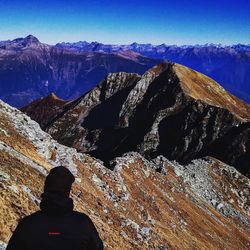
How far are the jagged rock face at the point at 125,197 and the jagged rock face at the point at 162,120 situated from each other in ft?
138

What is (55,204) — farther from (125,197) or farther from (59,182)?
(125,197)

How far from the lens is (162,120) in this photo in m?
138

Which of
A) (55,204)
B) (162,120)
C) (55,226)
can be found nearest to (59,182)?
(55,204)

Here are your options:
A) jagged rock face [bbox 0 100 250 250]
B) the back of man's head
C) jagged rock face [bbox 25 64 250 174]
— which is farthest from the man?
jagged rock face [bbox 25 64 250 174]

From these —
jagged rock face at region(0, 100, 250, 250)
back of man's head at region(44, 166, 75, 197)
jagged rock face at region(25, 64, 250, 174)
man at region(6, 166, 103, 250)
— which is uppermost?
back of man's head at region(44, 166, 75, 197)

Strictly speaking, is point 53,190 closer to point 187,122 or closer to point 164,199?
point 164,199

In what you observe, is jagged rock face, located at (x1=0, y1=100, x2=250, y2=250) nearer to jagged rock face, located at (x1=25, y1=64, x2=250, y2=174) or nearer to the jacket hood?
the jacket hood

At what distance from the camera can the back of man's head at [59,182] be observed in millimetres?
7441

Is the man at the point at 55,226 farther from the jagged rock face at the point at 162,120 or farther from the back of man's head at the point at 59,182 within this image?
the jagged rock face at the point at 162,120

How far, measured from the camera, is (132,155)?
5025 centimetres

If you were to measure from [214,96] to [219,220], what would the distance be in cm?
10275

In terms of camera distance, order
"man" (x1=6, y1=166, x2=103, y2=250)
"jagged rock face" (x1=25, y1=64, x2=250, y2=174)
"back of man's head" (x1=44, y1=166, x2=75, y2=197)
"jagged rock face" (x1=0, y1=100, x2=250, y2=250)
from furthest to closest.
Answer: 1. "jagged rock face" (x1=25, y1=64, x2=250, y2=174)
2. "jagged rock face" (x1=0, y1=100, x2=250, y2=250)
3. "back of man's head" (x1=44, y1=166, x2=75, y2=197)
4. "man" (x1=6, y1=166, x2=103, y2=250)

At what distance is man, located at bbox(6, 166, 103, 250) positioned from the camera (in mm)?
7184

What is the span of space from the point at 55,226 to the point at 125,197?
93.4 ft
